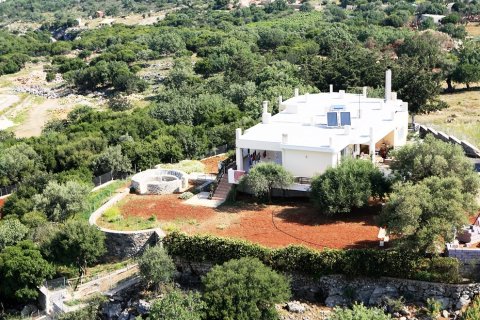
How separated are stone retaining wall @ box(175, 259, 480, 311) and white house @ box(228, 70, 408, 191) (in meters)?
7.60

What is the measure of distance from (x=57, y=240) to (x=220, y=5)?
459ft

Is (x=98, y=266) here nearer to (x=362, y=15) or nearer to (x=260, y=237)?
(x=260, y=237)

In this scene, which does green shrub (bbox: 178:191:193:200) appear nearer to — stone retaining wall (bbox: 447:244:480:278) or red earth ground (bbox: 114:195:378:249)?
red earth ground (bbox: 114:195:378:249)

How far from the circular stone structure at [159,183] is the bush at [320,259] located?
24.9 feet

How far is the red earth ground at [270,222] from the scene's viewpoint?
28078 millimetres

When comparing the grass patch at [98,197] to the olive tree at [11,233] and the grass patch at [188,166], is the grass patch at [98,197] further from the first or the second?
the grass patch at [188,166]

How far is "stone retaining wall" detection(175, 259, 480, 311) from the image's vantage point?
24.1m

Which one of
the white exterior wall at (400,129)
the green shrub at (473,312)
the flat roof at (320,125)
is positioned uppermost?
the flat roof at (320,125)

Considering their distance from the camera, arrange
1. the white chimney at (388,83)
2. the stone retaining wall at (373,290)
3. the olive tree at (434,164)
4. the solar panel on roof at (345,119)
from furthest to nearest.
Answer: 1. the white chimney at (388,83)
2. the solar panel on roof at (345,119)
3. the olive tree at (434,164)
4. the stone retaining wall at (373,290)

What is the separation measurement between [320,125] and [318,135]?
6.59 ft

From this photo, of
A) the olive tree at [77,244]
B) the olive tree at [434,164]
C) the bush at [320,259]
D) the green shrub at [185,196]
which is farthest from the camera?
the green shrub at [185,196]

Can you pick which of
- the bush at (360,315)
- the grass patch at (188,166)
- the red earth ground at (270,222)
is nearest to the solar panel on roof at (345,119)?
the red earth ground at (270,222)

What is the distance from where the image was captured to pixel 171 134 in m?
47.2

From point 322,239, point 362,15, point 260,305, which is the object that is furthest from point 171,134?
point 362,15
